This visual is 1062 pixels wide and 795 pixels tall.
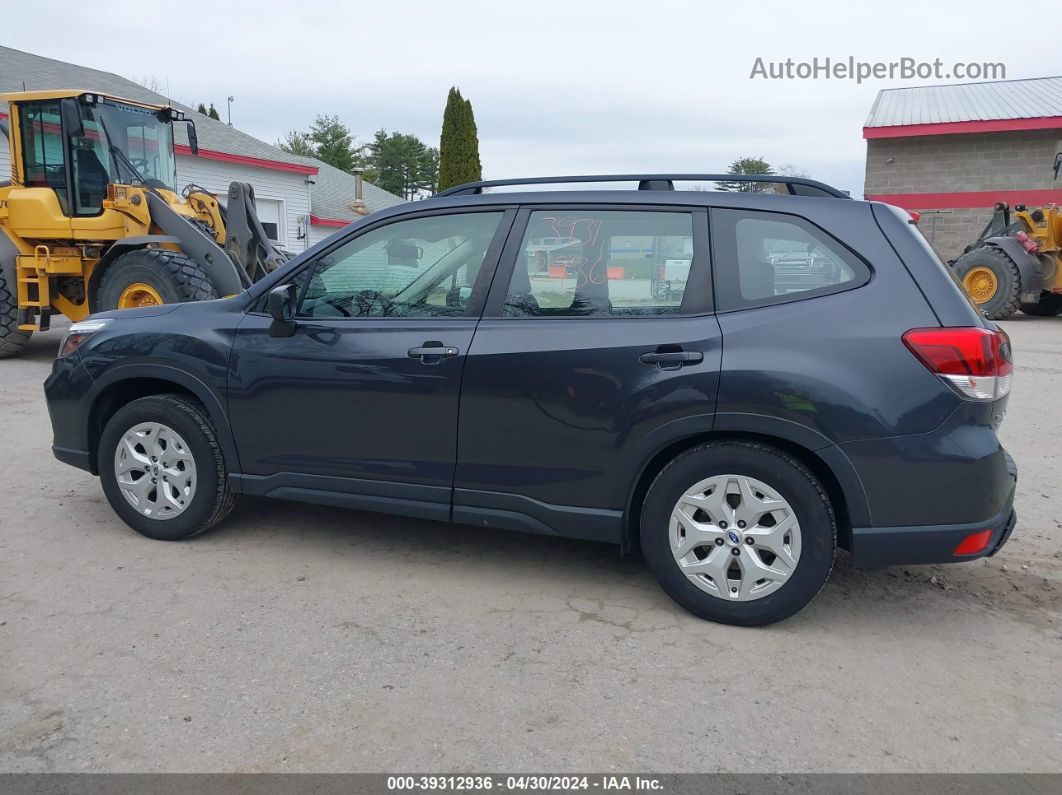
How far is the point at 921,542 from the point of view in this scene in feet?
10.8

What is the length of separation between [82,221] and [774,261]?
9243mm

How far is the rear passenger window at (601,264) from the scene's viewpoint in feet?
11.9

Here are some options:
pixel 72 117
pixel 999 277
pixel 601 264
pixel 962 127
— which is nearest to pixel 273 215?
pixel 72 117

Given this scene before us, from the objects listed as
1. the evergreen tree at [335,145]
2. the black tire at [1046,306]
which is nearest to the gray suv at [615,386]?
the black tire at [1046,306]

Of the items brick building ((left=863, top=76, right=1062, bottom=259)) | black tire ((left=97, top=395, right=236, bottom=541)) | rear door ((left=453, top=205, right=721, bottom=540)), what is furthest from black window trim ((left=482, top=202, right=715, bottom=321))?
brick building ((left=863, top=76, right=1062, bottom=259))

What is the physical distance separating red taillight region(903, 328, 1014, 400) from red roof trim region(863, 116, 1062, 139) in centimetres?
2228

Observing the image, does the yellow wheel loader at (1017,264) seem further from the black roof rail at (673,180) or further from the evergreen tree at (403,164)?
the evergreen tree at (403,164)

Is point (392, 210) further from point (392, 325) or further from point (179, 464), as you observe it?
point (179, 464)

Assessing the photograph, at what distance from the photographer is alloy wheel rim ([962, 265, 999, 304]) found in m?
16.5

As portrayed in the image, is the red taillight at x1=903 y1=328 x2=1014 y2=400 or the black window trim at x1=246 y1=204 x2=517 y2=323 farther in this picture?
the black window trim at x1=246 y1=204 x2=517 y2=323

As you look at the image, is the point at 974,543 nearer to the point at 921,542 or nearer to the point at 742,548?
the point at 921,542

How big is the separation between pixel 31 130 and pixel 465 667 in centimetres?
997

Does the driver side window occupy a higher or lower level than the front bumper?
higher

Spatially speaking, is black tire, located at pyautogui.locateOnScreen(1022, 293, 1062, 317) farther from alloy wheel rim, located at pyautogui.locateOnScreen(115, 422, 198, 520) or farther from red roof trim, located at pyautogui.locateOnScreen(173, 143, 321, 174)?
red roof trim, located at pyautogui.locateOnScreen(173, 143, 321, 174)
